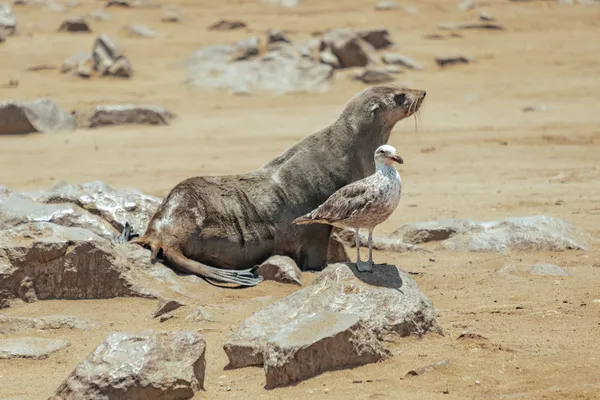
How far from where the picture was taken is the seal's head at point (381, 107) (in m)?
9.09

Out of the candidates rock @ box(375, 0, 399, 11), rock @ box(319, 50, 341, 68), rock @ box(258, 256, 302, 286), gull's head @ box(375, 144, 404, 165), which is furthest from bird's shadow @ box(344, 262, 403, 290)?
rock @ box(375, 0, 399, 11)

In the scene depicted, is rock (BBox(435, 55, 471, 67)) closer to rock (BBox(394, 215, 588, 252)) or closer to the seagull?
rock (BBox(394, 215, 588, 252))

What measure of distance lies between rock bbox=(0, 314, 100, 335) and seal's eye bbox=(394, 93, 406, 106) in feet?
11.9

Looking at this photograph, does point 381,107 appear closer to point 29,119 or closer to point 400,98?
point 400,98

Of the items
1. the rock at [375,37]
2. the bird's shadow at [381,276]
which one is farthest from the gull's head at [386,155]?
the rock at [375,37]

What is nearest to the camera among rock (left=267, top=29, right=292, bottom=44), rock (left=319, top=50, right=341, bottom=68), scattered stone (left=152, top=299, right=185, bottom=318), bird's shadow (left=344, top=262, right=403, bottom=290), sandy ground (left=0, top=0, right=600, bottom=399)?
sandy ground (left=0, top=0, right=600, bottom=399)

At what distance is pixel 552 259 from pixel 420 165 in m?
5.97

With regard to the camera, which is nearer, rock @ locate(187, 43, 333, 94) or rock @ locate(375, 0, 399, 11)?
rock @ locate(187, 43, 333, 94)

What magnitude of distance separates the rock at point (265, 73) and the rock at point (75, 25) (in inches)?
209

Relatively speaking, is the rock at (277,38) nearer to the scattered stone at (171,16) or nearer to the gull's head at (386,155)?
the scattered stone at (171,16)

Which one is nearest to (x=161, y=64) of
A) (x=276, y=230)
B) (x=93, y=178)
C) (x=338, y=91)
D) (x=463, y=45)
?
(x=338, y=91)

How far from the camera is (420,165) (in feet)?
47.9

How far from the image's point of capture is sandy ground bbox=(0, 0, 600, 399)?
5.63 metres

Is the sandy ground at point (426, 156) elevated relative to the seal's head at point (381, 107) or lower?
lower
